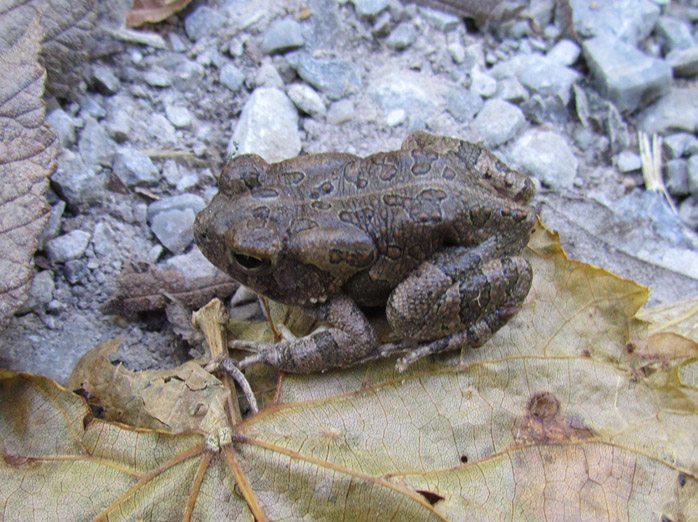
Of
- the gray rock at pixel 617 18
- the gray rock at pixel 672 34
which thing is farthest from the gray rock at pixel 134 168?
the gray rock at pixel 672 34

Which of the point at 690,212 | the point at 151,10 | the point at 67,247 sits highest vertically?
the point at 151,10

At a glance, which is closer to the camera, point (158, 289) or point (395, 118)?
point (158, 289)

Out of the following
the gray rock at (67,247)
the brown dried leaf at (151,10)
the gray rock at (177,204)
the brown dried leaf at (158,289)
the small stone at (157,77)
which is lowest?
the brown dried leaf at (158,289)

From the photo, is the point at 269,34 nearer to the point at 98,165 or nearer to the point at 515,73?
the point at 98,165

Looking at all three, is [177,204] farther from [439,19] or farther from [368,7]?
[439,19]

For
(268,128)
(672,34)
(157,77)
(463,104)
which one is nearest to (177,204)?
(268,128)

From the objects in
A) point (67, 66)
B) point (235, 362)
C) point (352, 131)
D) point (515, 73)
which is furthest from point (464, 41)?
point (235, 362)

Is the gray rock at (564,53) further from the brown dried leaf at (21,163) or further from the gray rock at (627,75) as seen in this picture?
the brown dried leaf at (21,163)
